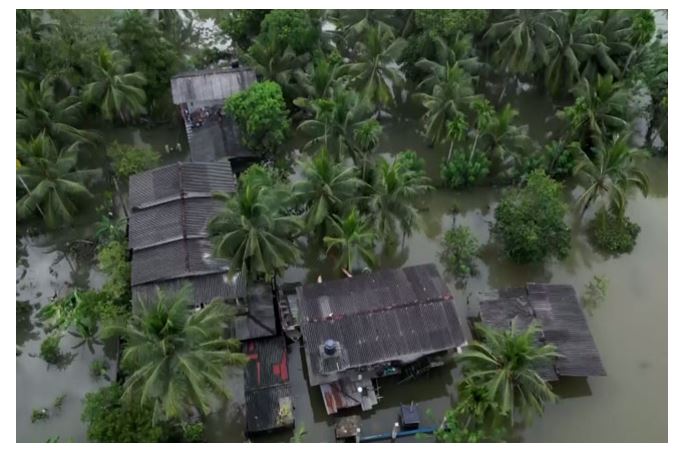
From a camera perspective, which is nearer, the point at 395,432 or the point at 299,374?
the point at 395,432

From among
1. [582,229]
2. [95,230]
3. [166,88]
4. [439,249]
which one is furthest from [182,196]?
[582,229]

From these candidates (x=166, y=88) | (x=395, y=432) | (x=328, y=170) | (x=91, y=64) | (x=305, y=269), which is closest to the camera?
(x=395, y=432)

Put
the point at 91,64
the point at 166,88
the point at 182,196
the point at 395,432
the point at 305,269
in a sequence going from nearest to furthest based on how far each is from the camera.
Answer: the point at 395,432
the point at 182,196
the point at 305,269
the point at 91,64
the point at 166,88

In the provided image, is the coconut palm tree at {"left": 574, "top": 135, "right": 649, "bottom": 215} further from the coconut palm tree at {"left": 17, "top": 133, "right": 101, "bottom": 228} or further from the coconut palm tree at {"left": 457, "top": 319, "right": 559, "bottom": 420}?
the coconut palm tree at {"left": 17, "top": 133, "right": 101, "bottom": 228}

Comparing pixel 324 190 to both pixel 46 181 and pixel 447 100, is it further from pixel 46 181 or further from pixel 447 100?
pixel 46 181

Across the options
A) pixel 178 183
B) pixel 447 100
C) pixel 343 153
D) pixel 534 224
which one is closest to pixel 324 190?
pixel 343 153

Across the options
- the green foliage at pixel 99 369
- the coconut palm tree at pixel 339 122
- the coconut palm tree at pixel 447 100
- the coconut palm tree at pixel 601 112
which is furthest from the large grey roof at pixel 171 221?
the coconut palm tree at pixel 601 112

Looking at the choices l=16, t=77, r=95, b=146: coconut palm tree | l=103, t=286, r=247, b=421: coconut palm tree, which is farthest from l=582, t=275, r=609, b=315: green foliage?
l=16, t=77, r=95, b=146: coconut palm tree

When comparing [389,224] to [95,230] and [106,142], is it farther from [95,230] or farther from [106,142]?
[106,142]
